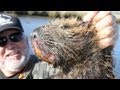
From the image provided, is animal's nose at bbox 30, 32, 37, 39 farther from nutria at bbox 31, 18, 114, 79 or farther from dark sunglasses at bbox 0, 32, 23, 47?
dark sunglasses at bbox 0, 32, 23, 47

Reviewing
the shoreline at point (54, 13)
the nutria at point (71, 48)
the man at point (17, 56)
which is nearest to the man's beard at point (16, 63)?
the man at point (17, 56)

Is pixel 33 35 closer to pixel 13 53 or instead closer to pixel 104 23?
pixel 13 53

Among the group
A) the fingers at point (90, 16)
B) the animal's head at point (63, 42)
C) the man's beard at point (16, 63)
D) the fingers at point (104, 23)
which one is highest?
the fingers at point (90, 16)

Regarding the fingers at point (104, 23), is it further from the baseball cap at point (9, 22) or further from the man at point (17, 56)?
the baseball cap at point (9, 22)
